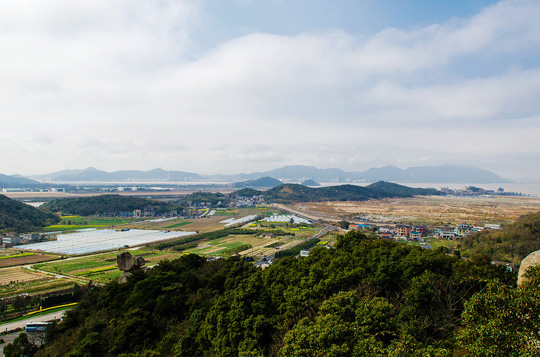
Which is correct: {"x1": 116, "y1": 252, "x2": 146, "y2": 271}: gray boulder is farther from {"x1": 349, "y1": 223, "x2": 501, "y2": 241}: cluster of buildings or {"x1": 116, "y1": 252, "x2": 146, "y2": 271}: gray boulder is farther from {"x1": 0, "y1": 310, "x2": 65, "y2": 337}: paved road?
{"x1": 349, "y1": 223, "x2": 501, "y2": 241}: cluster of buildings

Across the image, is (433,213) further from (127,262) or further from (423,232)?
(127,262)

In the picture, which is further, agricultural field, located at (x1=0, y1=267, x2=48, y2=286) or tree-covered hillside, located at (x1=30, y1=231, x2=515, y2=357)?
agricultural field, located at (x1=0, y1=267, x2=48, y2=286)

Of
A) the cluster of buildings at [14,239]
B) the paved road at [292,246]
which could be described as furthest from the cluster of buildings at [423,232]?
the cluster of buildings at [14,239]

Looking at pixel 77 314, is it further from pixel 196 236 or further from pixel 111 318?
pixel 196 236

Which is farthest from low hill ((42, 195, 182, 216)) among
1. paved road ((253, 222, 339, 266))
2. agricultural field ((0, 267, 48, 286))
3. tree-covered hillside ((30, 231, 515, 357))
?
tree-covered hillside ((30, 231, 515, 357))

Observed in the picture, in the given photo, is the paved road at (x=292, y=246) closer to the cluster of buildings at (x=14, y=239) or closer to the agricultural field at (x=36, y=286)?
the agricultural field at (x=36, y=286)
